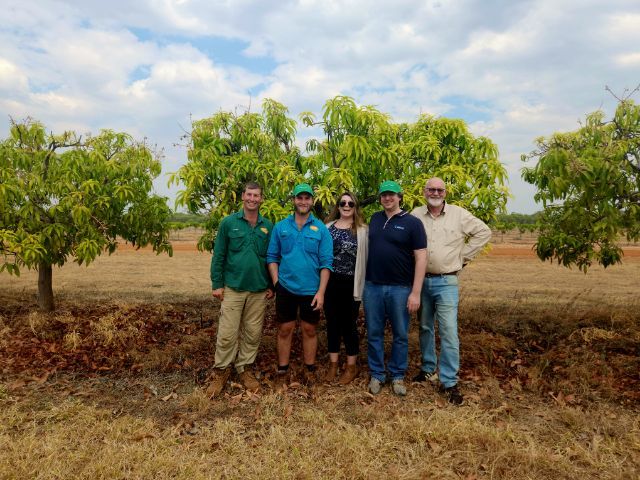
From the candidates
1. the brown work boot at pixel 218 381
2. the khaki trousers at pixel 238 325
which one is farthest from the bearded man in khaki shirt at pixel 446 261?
the brown work boot at pixel 218 381

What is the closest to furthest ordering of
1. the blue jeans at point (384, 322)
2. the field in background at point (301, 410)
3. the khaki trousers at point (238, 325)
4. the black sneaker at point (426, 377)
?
1. the field in background at point (301, 410)
2. the blue jeans at point (384, 322)
3. the khaki trousers at point (238, 325)
4. the black sneaker at point (426, 377)

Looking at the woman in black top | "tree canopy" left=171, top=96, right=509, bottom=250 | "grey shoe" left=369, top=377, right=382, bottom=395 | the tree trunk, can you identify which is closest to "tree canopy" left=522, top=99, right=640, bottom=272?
"tree canopy" left=171, top=96, right=509, bottom=250

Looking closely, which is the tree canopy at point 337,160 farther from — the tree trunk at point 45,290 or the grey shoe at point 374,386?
the tree trunk at point 45,290

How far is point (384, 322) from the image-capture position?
15.1 ft

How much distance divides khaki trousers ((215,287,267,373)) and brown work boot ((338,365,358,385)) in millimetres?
1007

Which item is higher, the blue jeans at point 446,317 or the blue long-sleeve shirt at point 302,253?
the blue long-sleeve shirt at point 302,253

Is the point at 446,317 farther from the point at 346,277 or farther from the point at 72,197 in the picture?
the point at 72,197

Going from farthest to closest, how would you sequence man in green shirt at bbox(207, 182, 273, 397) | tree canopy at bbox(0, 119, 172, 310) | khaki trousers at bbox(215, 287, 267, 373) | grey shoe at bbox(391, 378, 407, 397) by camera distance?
tree canopy at bbox(0, 119, 172, 310) < khaki trousers at bbox(215, 287, 267, 373) < man in green shirt at bbox(207, 182, 273, 397) < grey shoe at bbox(391, 378, 407, 397)

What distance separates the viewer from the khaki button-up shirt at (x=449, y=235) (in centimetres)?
441

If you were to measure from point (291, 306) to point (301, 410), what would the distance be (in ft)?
3.30

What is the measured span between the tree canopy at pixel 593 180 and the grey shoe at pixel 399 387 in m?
2.47

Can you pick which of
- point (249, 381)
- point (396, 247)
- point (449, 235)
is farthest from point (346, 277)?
point (249, 381)

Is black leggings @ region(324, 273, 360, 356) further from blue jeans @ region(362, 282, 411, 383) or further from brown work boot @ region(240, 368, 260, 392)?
brown work boot @ region(240, 368, 260, 392)

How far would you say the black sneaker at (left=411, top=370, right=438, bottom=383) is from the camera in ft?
16.0
